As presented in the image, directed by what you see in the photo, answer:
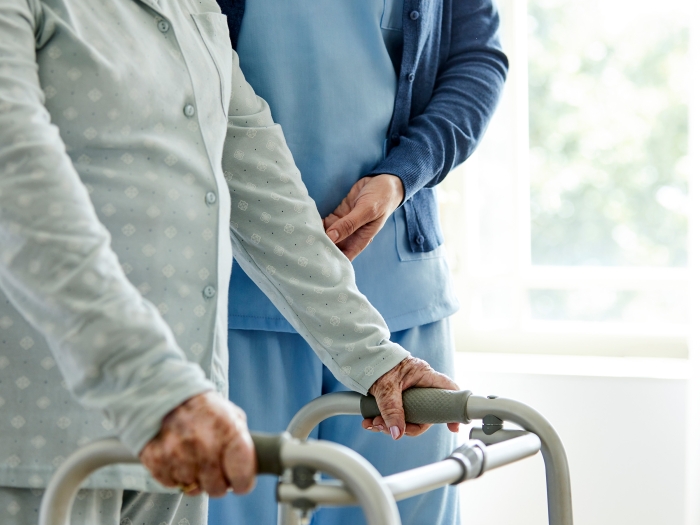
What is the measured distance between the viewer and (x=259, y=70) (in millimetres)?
1203

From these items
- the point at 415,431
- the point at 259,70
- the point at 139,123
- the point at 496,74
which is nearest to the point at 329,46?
the point at 259,70

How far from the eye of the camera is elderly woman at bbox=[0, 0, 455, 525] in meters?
0.63

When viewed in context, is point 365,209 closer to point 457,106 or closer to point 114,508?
point 457,106

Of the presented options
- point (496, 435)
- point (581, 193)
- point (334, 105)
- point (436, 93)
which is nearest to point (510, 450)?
point (496, 435)

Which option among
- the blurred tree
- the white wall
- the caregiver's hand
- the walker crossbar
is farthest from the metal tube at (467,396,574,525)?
the blurred tree

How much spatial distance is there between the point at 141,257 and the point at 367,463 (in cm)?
32

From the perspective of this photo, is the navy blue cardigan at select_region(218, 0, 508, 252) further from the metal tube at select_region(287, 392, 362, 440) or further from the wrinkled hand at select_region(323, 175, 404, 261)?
the metal tube at select_region(287, 392, 362, 440)

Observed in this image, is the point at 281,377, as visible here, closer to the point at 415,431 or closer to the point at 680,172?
the point at 415,431

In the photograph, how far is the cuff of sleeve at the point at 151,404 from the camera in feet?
2.00

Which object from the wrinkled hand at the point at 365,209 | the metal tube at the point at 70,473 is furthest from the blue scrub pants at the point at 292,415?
the metal tube at the point at 70,473

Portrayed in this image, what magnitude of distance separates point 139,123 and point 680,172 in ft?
5.45

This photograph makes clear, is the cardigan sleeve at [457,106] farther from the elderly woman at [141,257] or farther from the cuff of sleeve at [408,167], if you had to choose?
the elderly woman at [141,257]

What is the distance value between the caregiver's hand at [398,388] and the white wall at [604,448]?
97 centimetres

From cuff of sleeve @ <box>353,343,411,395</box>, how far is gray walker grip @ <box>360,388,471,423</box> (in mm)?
34
